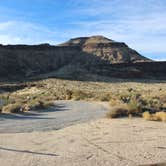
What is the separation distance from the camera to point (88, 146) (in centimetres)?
1627

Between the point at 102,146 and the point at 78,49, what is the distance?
505ft

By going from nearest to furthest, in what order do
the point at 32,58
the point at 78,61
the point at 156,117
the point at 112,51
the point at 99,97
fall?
the point at 156,117, the point at 99,97, the point at 32,58, the point at 78,61, the point at 112,51

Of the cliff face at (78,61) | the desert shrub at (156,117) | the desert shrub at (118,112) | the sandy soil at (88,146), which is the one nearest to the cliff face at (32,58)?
the cliff face at (78,61)

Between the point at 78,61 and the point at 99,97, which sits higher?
the point at 78,61

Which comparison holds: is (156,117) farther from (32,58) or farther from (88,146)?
(32,58)

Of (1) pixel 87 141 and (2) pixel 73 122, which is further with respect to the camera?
(2) pixel 73 122

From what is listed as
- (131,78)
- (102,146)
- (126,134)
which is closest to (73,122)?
(126,134)

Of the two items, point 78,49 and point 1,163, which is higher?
point 78,49

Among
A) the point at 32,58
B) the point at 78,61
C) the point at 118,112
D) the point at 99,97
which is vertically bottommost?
the point at 99,97

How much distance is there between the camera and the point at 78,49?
170 m

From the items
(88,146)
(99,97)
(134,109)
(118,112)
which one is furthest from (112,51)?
(88,146)

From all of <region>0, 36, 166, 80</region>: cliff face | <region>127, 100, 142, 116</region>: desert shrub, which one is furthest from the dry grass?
<region>0, 36, 166, 80</region>: cliff face

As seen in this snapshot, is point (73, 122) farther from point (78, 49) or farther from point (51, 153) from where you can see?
point (78, 49)

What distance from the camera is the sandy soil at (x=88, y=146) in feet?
46.4
